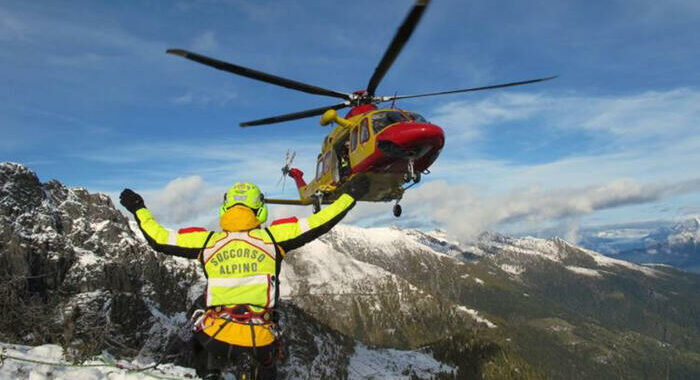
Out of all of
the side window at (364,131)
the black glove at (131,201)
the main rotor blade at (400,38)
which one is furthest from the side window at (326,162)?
the black glove at (131,201)

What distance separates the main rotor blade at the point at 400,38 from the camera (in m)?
9.20

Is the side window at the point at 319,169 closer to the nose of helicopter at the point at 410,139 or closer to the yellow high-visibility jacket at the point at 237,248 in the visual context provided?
the nose of helicopter at the point at 410,139

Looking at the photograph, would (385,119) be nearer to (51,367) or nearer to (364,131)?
(364,131)

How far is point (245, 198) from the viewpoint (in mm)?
5703

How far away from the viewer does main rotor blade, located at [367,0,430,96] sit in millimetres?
9197

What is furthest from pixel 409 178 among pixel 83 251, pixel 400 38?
pixel 83 251

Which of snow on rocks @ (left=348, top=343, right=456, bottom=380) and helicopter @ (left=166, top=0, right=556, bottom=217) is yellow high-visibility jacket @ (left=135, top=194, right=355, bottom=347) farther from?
snow on rocks @ (left=348, top=343, right=456, bottom=380)

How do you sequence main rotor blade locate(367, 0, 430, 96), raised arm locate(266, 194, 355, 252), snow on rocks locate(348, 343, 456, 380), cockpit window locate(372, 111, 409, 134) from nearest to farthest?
raised arm locate(266, 194, 355, 252) < main rotor blade locate(367, 0, 430, 96) < cockpit window locate(372, 111, 409, 134) < snow on rocks locate(348, 343, 456, 380)

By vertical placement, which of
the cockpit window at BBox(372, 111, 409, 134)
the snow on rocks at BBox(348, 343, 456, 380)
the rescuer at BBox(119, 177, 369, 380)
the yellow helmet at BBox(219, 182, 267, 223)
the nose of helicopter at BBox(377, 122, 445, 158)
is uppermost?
the cockpit window at BBox(372, 111, 409, 134)

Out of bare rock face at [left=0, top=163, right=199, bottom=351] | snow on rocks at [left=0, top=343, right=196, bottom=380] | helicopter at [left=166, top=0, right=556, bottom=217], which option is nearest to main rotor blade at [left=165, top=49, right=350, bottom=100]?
helicopter at [left=166, top=0, right=556, bottom=217]

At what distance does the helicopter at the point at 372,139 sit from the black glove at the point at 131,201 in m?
5.94

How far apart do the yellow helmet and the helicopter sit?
661 cm

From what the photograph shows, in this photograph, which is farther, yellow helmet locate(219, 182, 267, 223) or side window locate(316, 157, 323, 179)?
side window locate(316, 157, 323, 179)

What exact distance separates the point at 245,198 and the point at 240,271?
94 cm
